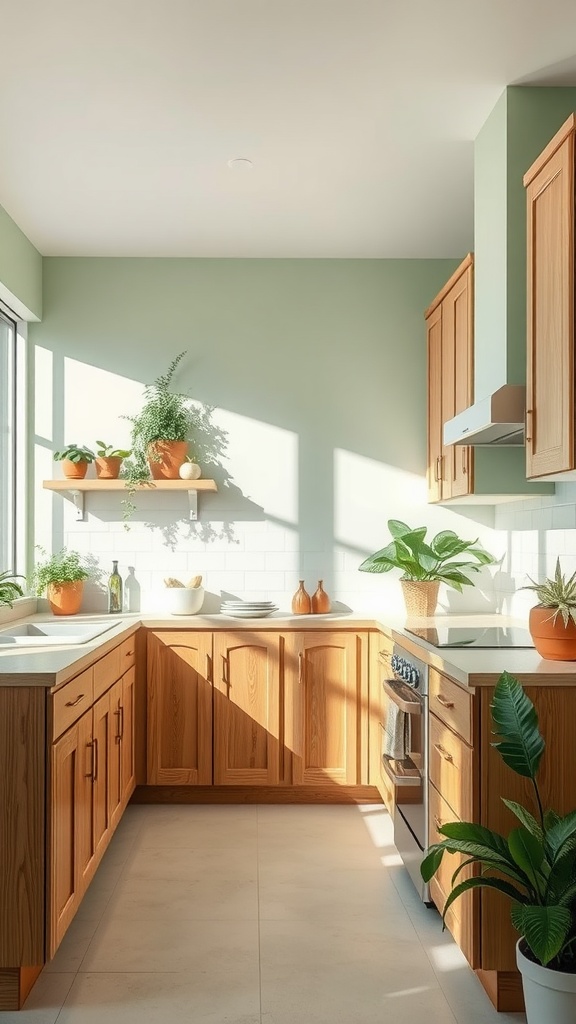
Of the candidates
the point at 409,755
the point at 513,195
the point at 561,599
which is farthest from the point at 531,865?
the point at 513,195

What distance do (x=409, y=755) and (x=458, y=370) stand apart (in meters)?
1.72

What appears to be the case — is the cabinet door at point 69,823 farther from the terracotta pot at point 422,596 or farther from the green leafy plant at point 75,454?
the terracotta pot at point 422,596

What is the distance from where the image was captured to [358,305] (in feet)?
15.5

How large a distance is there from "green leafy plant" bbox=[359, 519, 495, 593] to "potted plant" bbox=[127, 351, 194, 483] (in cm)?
112

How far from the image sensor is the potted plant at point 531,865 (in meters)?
1.96

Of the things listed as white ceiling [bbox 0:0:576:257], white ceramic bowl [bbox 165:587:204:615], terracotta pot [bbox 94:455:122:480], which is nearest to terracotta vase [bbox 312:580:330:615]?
white ceramic bowl [bbox 165:587:204:615]

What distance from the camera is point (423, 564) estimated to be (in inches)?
173

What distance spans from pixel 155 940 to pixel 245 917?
0.33 metres

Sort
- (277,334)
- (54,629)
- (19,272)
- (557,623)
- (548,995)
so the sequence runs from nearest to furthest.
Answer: (548,995) → (557,623) → (54,629) → (19,272) → (277,334)

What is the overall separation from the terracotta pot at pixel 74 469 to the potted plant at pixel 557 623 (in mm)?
2636

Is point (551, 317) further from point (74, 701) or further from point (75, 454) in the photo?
point (75, 454)

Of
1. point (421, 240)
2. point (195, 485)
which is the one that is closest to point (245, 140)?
point (421, 240)

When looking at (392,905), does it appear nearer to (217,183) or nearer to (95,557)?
(95,557)

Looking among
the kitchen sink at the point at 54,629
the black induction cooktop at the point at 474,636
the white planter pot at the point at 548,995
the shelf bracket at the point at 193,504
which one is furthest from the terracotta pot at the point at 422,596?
the white planter pot at the point at 548,995
